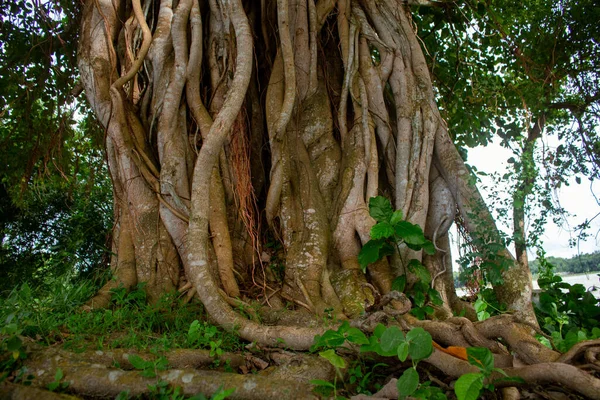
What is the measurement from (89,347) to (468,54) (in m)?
5.06

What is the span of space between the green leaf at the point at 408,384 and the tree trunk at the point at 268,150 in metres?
0.94

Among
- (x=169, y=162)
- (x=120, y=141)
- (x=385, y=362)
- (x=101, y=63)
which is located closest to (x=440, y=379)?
(x=385, y=362)

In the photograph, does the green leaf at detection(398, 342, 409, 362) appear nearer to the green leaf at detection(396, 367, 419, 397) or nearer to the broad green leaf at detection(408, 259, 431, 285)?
the green leaf at detection(396, 367, 419, 397)

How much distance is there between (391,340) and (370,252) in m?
1.03

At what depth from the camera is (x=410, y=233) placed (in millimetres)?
2500

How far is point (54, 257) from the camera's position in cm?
441

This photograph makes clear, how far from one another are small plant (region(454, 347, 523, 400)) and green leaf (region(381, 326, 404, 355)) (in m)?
0.23

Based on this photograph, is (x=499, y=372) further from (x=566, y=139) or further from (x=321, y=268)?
(x=566, y=139)

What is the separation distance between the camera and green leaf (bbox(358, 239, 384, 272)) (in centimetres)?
259

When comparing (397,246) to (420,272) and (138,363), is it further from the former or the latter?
(138,363)

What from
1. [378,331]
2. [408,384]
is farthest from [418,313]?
[408,384]

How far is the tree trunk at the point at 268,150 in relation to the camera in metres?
2.73

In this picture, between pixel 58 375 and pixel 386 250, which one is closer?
pixel 58 375

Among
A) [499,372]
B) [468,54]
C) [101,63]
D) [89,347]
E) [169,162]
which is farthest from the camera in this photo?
[468,54]
